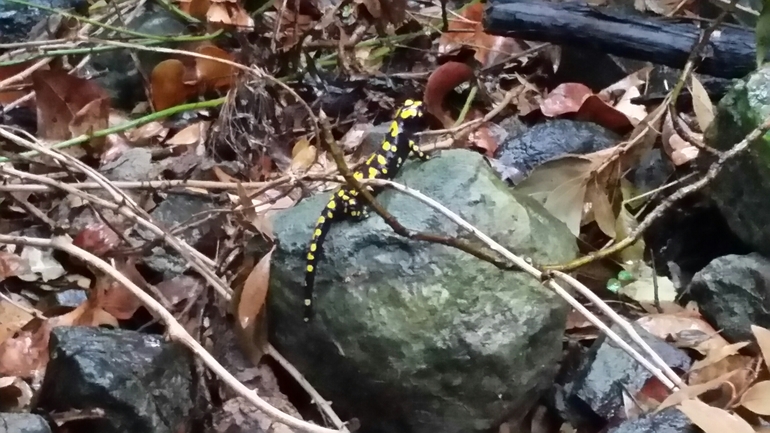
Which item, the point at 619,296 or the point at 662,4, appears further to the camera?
the point at 662,4

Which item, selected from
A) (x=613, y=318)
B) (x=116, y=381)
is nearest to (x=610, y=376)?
(x=613, y=318)

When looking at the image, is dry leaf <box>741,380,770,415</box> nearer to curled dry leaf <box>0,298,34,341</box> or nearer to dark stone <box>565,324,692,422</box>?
dark stone <box>565,324,692,422</box>

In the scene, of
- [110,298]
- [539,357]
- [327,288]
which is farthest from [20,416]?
[539,357]

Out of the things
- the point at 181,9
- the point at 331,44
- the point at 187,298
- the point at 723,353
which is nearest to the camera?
the point at 723,353

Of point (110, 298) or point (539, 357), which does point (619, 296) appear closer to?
point (539, 357)

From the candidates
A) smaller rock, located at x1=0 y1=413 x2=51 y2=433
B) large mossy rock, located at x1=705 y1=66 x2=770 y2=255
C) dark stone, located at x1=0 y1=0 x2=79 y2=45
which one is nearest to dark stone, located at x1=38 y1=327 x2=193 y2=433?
smaller rock, located at x1=0 y1=413 x2=51 y2=433

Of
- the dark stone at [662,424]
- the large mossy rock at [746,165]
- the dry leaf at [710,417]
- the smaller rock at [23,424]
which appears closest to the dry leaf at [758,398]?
the dry leaf at [710,417]

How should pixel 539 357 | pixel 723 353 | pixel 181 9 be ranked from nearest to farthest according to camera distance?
pixel 723 353 → pixel 539 357 → pixel 181 9
